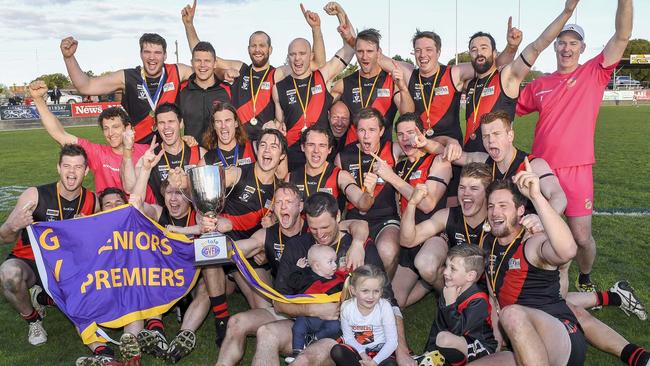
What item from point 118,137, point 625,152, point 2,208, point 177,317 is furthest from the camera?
point 625,152

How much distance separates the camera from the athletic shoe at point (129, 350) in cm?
394

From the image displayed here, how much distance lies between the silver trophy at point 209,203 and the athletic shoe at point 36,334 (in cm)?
147

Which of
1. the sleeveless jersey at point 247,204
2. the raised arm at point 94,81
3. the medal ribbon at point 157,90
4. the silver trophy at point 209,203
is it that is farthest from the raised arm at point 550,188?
the raised arm at point 94,81

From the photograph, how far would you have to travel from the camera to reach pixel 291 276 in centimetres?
422

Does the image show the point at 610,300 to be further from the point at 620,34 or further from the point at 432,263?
the point at 620,34

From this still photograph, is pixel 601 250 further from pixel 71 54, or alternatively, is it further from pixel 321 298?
pixel 71 54

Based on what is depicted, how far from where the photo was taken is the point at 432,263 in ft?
14.6

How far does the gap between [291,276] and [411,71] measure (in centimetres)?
299

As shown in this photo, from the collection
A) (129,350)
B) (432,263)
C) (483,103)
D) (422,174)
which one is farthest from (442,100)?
(129,350)

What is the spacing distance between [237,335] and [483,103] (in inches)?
125

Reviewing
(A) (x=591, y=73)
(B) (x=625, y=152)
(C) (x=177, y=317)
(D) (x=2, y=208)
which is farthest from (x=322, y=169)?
(B) (x=625, y=152)

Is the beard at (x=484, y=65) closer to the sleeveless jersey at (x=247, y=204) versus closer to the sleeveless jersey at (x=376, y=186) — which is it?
the sleeveless jersey at (x=376, y=186)

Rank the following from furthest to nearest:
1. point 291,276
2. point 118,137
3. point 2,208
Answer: point 2,208 → point 118,137 → point 291,276

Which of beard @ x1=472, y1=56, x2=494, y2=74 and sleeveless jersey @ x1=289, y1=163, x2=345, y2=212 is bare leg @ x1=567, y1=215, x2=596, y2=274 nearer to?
beard @ x1=472, y1=56, x2=494, y2=74
